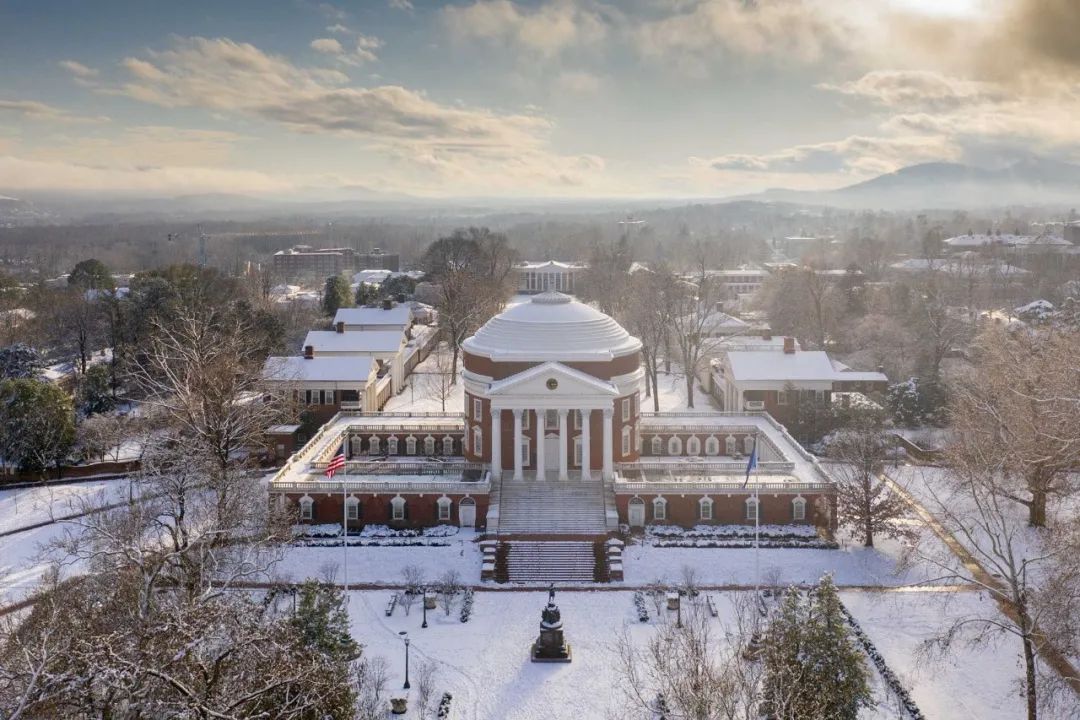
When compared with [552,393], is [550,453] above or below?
below

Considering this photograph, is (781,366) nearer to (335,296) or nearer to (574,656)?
(574,656)

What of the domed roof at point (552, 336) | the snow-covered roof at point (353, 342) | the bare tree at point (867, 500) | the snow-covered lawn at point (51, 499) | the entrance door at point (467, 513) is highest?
the domed roof at point (552, 336)

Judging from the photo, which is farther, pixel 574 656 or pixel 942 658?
pixel 574 656

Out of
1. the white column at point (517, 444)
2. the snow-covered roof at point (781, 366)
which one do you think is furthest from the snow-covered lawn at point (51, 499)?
the snow-covered roof at point (781, 366)

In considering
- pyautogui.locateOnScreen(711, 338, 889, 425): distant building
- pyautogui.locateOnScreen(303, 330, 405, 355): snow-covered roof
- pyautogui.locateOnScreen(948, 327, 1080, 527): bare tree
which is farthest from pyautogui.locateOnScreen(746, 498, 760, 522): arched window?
pyautogui.locateOnScreen(303, 330, 405, 355): snow-covered roof

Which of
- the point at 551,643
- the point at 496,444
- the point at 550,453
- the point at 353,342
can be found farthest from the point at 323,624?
the point at 353,342

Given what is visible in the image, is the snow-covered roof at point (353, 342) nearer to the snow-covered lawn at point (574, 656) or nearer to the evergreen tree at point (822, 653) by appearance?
the snow-covered lawn at point (574, 656)
